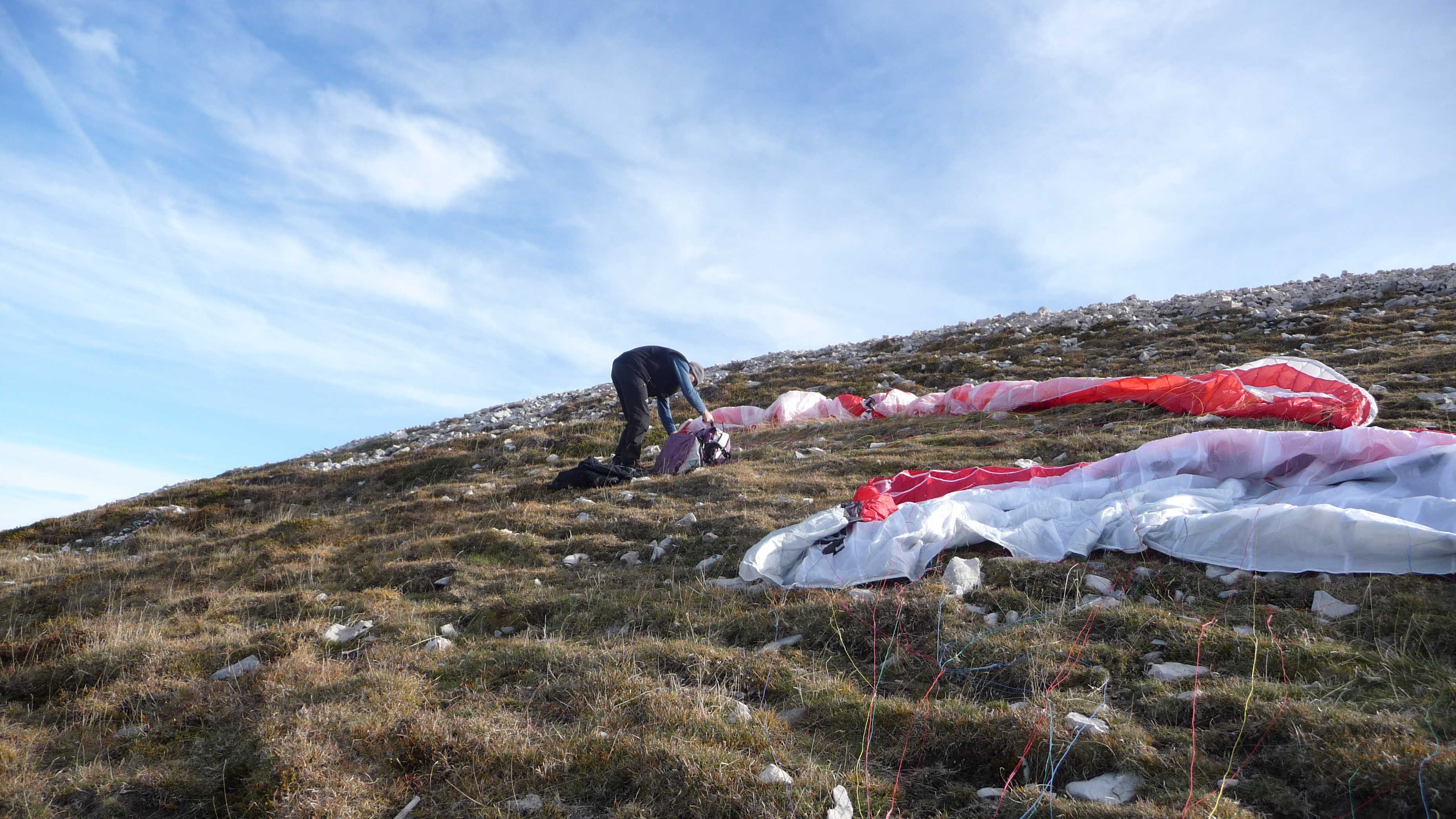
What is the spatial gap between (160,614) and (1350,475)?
1071cm

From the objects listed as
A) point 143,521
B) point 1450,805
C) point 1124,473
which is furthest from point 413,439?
point 1450,805

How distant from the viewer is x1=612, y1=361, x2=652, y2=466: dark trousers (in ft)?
39.9

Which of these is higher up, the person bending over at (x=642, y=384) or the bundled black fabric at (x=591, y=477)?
the person bending over at (x=642, y=384)

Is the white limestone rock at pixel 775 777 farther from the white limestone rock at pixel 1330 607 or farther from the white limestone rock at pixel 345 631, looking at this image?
the white limestone rock at pixel 345 631

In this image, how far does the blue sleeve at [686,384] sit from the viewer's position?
485 inches

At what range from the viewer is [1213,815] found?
9.52 ft

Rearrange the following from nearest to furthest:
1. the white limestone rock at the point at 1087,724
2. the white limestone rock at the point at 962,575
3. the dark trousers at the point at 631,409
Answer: the white limestone rock at the point at 1087,724 → the white limestone rock at the point at 962,575 → the dark trousers at the point at 631,409

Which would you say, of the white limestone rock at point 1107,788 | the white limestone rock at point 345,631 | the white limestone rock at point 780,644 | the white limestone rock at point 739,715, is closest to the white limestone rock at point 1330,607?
the white limestone rock at point 1107,788

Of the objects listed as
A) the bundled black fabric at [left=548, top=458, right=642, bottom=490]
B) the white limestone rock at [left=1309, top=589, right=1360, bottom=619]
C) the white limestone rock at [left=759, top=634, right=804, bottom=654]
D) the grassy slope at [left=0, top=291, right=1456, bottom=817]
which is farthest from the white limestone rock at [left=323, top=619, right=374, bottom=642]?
the white limestone rock at [left=1309, top=589, right=1360, bottom=619]

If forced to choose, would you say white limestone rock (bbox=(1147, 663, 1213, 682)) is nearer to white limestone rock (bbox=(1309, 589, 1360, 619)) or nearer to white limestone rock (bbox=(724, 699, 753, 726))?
white limestone rock (bbox=(1309, 589, 1360, 619))

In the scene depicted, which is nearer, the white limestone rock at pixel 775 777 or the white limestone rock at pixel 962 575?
the white limestone rock at pixel 775 777

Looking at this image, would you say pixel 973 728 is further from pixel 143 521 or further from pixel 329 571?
pixel 143 521

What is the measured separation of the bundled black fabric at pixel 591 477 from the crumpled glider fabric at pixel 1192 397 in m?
1.50

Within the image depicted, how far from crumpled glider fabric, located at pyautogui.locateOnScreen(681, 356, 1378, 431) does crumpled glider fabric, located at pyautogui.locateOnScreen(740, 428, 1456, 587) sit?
289 centimetres
